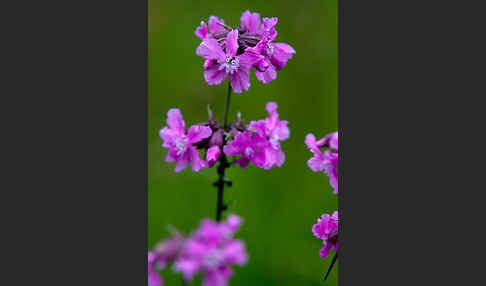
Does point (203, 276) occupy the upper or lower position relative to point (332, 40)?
lower

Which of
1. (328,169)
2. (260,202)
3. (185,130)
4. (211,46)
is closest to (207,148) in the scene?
(185,130)

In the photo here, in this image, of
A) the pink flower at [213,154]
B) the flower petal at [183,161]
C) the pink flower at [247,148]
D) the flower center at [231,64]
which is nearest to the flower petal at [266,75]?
the flower center at [231,64]

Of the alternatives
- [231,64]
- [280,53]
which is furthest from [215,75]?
[280,53]

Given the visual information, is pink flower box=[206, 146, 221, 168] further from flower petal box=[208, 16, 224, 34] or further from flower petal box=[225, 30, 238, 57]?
flower petal box=[208, 16, 224, 34]

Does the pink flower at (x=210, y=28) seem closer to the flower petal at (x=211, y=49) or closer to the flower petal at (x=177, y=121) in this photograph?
the flower petal at (x=211, y=49)

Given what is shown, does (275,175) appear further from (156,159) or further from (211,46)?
(211,46)

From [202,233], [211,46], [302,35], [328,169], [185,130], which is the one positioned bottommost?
[202,233]

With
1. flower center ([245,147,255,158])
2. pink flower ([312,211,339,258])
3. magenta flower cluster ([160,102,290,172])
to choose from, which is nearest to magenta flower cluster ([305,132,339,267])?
pink flower ([312,211,339,258])
